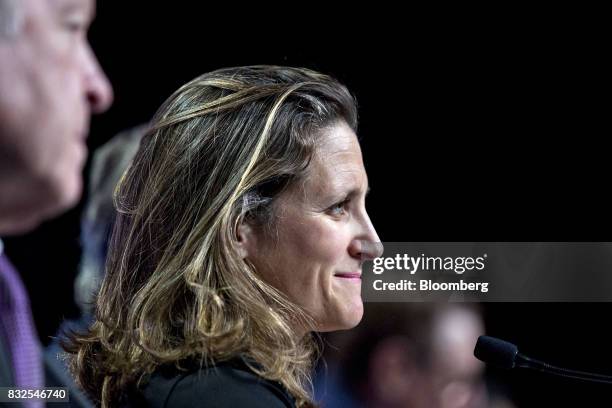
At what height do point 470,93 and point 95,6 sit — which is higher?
point 95,6

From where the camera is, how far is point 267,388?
1.42m

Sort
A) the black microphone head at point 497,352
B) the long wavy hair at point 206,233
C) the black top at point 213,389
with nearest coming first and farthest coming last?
the black top at point 213,389 → the long wavy hair at point 206,233 → the black microphone head at point 497,352

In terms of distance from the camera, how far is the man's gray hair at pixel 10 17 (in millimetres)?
956

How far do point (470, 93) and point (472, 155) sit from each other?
184 mm

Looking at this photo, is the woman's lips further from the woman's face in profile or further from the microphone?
the microphone

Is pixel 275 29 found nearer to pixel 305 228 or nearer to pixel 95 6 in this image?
pixel 95 6

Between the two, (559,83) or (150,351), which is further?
(559,83)

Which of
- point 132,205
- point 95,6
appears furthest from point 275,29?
point 132,205

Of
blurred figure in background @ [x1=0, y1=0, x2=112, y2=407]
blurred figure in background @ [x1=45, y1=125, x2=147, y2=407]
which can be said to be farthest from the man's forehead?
blurred figure in background @ [x1=45, y1=125, x2=147, y2=407]

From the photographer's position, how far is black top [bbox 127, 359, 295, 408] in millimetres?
1367

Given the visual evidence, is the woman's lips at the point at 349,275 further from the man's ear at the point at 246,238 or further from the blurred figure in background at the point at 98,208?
the blurred figure in background at the point at 98,208

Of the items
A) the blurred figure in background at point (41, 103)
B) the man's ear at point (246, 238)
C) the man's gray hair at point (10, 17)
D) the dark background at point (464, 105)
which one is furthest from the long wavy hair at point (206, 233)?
the dark background at point (464, 105)

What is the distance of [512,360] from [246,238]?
58cm

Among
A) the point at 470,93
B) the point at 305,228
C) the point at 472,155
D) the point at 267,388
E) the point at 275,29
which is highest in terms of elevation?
the point at 275,29
